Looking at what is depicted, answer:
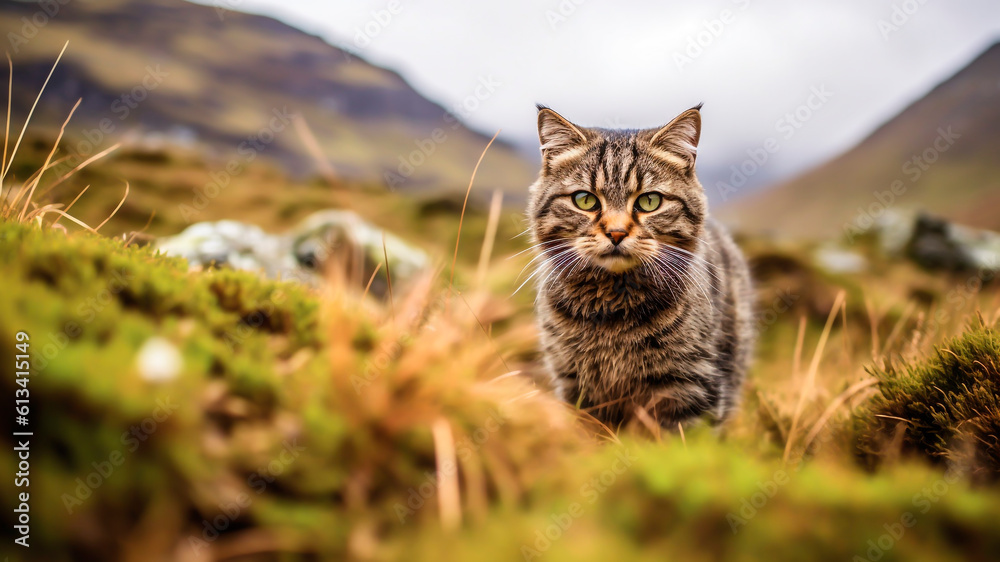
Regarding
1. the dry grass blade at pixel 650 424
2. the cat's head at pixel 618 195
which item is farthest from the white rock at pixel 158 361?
the cat's head at pixel 618 195

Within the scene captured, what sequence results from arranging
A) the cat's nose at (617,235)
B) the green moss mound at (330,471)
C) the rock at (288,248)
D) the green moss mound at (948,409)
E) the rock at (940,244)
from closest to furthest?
the green moss mound at (330,471) → the green moss mound at (948,409) → the cat's nose at (617,235) → the rock at (288,248) → the rock at (940,244)

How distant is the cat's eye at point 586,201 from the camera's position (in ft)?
8.43

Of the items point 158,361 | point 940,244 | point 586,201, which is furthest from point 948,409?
point 940,244

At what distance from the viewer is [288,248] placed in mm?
5113

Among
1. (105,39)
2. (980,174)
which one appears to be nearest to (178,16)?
(105,39)

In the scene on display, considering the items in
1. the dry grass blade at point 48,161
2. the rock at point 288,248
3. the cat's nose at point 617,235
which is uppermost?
the cat's nose at point 617,235

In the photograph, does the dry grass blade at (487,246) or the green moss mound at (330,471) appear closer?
the green moss mound at (330,471)

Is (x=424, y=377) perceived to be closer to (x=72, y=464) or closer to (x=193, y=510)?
(x=193, y=510)

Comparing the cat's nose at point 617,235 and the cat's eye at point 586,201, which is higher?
the cat's eye at point 586,201

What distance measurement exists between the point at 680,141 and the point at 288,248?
13.8 ft

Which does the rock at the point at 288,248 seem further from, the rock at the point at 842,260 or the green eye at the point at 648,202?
the rock at the point at 842,260

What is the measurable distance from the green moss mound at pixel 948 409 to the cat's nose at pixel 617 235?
3.89ft

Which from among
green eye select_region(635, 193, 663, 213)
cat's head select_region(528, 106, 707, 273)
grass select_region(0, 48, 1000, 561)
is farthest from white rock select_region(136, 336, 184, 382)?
green eye select_region(635, 193, 663, 213)

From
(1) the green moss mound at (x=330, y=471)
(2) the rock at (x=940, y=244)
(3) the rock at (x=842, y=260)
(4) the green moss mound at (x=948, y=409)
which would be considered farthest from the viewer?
(3) the rock at (x=842, y=260)
